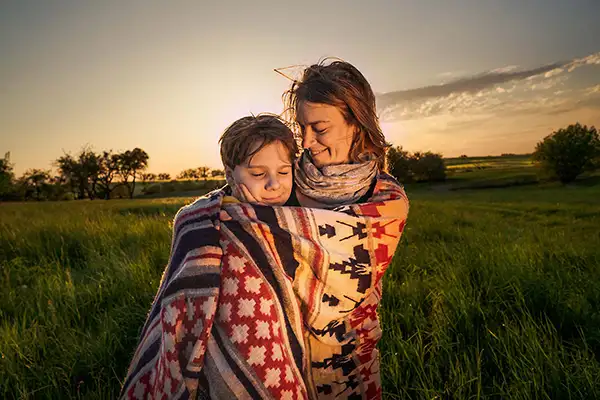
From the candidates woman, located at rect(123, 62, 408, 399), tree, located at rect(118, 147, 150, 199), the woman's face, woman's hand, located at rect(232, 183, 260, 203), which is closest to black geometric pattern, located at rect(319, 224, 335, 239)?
woman, located at rect(123, 62, 408, 399)

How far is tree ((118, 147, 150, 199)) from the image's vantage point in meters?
77.2

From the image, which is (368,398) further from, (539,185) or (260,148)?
(539,185)

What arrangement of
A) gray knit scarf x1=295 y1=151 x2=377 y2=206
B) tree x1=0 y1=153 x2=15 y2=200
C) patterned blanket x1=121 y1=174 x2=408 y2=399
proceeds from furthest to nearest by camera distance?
tree x1=0 y1=153 x2=15 y2=200 → gray knit scarf x1=295 y1=151 x2=377 y2=206 → patterned blanket x1=121 y1=174 x2=408 y2=399

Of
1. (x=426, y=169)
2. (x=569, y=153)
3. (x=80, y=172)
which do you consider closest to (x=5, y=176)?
(x=80, y=172)

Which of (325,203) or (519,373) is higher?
(325,203)

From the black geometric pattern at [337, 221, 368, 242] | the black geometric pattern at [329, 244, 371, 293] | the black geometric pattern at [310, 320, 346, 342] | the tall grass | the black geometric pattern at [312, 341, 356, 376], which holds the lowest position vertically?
the tall grass

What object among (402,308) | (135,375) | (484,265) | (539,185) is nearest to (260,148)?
(135,375)

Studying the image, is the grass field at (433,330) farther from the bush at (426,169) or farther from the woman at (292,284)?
the bush at (426,169)

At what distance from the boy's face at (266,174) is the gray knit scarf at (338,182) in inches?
10.5

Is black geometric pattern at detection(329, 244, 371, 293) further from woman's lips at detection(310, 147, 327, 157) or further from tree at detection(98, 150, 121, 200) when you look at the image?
tree at detection(98, 150, 121, 200)

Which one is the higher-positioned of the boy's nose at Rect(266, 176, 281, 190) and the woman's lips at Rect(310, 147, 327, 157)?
the woman's lips at Rect(310, 147, 327, 157)

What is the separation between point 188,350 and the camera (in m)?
1.74

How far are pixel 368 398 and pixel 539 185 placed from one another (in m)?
54.4

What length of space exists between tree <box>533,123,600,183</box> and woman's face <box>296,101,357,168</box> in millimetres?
58868
